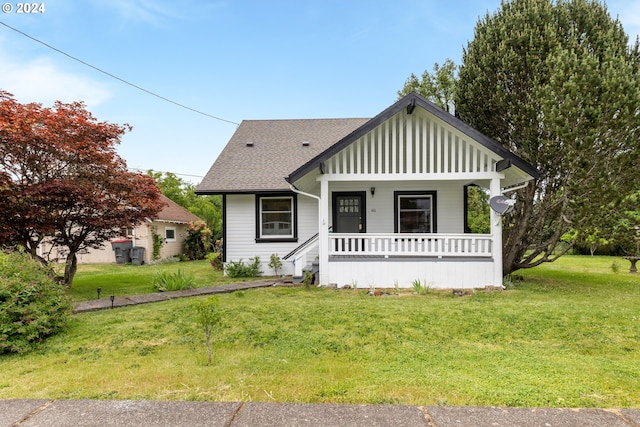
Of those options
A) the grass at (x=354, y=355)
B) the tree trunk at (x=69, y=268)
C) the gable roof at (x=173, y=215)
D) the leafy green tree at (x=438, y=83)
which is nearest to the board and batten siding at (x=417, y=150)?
the grass at (x=354, y=355)

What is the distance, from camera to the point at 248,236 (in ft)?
39.4

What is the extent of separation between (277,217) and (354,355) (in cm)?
829

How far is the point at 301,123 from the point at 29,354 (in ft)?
41.9

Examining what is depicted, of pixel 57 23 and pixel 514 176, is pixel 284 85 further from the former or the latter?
pixel 514 176

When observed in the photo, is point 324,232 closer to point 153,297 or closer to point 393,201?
point 393,201

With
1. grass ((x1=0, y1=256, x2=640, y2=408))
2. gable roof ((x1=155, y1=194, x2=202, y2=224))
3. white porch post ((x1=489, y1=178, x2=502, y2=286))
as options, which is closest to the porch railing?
white porch post ((x1=489, y1=178, x2=502, y2=286))

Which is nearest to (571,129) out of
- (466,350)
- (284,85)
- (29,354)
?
(466,350)

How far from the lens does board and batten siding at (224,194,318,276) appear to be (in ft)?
39.3

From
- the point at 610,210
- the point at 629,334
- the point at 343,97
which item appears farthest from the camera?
the point at 343,97

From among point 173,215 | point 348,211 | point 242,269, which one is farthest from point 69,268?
point 173,215

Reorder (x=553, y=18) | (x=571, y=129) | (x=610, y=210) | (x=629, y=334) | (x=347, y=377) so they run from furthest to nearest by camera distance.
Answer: (x=553, y=18)
(x=610, y=210)
(x=571, y=129)
(x=629, y=334)
(x=347, y=377)

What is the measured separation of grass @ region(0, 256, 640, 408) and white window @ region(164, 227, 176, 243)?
1383 cm

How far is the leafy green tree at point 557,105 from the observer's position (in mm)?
7762

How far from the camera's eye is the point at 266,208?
39.7 ft
